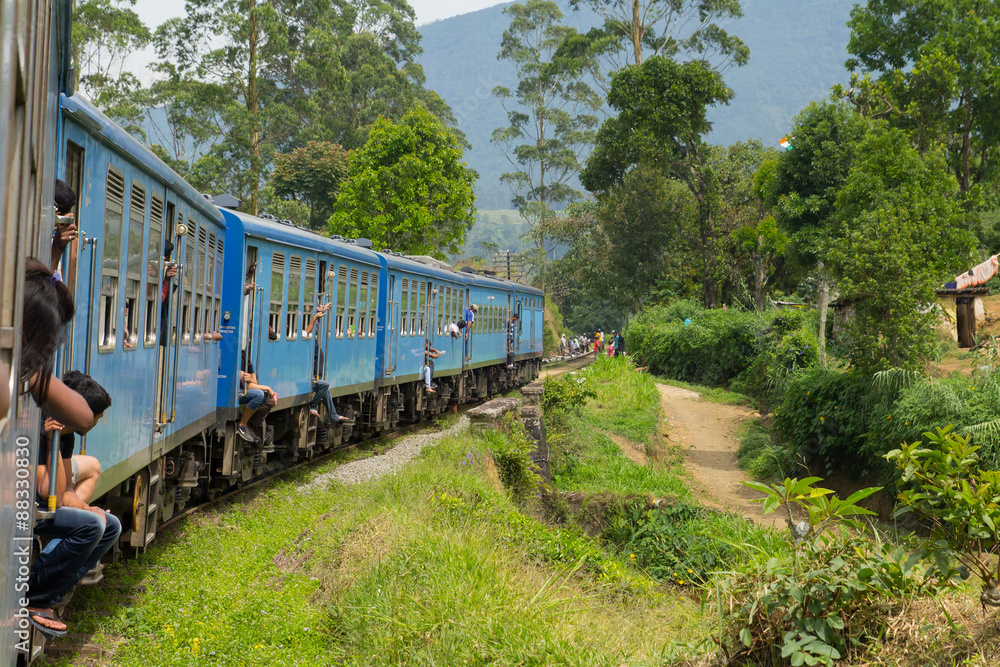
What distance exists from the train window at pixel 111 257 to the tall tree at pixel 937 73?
21.1 meters

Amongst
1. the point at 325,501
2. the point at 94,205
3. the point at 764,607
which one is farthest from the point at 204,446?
the point at 764,607

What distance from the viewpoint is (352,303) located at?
13125 millimetres

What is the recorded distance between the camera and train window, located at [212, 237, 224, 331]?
8.82 metres

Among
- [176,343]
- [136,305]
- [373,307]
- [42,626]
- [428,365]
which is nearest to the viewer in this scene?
[42,626]

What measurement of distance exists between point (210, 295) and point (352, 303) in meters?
4.65

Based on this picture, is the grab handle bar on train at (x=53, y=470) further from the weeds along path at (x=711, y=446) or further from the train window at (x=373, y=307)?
the train window at (x=373, y=307)

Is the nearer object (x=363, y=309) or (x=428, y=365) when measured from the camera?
(x=363, y=309)

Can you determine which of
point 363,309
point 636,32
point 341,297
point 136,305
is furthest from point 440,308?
point 636,32

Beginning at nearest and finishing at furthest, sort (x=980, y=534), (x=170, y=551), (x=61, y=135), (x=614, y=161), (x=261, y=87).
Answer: (x=980, y=534)
(x=61, y=135)
(x=170, y=551)
(x=614, y=161)
(x=261, y=87)

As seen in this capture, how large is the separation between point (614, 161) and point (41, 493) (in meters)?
33.8

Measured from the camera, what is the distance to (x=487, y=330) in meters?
23.1

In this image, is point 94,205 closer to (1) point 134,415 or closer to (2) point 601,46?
(1) point 134,415

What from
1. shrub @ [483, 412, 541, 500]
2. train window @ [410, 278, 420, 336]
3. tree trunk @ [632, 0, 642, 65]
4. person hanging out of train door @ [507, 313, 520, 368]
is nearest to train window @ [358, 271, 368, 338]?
train window @ [410, 278, 420, 336]

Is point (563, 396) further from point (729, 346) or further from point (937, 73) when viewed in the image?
point (937, 73)
